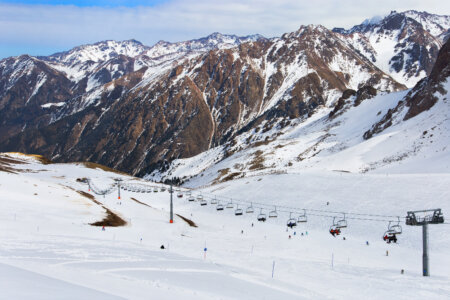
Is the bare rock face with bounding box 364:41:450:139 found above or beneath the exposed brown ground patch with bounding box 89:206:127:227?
above

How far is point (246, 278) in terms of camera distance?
28.2 meters

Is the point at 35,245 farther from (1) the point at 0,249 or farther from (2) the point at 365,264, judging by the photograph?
(2) the point at 365,264

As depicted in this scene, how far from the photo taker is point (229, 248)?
4559cm

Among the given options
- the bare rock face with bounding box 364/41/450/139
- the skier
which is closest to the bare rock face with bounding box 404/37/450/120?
the bare rock face with bounding box 364/41/450/139

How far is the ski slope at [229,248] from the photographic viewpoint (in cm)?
2141

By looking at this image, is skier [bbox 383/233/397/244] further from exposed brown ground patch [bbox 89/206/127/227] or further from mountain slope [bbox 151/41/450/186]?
mountain slope [bbox 151/41/450/186]

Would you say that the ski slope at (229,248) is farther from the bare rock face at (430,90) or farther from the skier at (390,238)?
the bare rock face at (430,90)

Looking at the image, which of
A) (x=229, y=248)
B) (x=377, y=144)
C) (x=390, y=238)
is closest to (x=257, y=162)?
(x=377, y=144)

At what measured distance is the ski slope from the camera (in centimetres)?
2141

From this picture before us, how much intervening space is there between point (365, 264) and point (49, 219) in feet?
113

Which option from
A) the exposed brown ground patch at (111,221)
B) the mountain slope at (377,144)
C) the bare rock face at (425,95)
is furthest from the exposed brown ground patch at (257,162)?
the exposed brown ground patch at (111,221)

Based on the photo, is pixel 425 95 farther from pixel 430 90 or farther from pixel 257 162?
pixel 257 162

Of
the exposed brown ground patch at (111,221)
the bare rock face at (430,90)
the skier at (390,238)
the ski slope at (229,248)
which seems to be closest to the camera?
the ski slope at (229,248)

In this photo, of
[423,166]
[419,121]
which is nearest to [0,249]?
[423,166]
